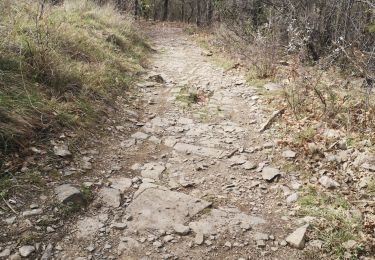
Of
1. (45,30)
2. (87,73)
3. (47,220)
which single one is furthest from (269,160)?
(45,30)

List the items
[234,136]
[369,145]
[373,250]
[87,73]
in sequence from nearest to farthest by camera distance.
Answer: [373,250], [369,145], [234,136], [87,73]

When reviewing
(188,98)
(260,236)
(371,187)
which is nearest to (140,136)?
(188,98)

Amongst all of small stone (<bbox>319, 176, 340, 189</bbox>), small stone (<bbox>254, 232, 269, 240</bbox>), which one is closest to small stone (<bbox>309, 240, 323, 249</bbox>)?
small stone (<bbox>254, 232, 269, 240</bbox>)

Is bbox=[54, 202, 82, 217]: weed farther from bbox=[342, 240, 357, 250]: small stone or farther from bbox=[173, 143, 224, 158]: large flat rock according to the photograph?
bbox=[342, 240, 357, 250]: small stone

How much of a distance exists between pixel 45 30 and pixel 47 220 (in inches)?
145

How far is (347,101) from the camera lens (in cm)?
475

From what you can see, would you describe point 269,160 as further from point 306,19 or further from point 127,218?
point 306,19

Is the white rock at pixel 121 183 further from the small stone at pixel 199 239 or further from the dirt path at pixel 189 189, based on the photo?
the small stone at pixel 199 239

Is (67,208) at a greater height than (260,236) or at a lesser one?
greater

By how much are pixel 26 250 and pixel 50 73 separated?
2618 mm

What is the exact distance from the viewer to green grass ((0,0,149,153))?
362 cm

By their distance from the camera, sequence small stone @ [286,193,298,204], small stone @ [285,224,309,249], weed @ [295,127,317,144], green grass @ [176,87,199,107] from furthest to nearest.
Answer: green grass @ [176,87,199,107] < weed @ [295,127,317,144] < small stone @ [286,193,298,204] < small stone @ [285,224,309,249]

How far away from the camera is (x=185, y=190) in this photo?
3.49m

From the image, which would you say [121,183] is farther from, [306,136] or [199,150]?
[306,136]
